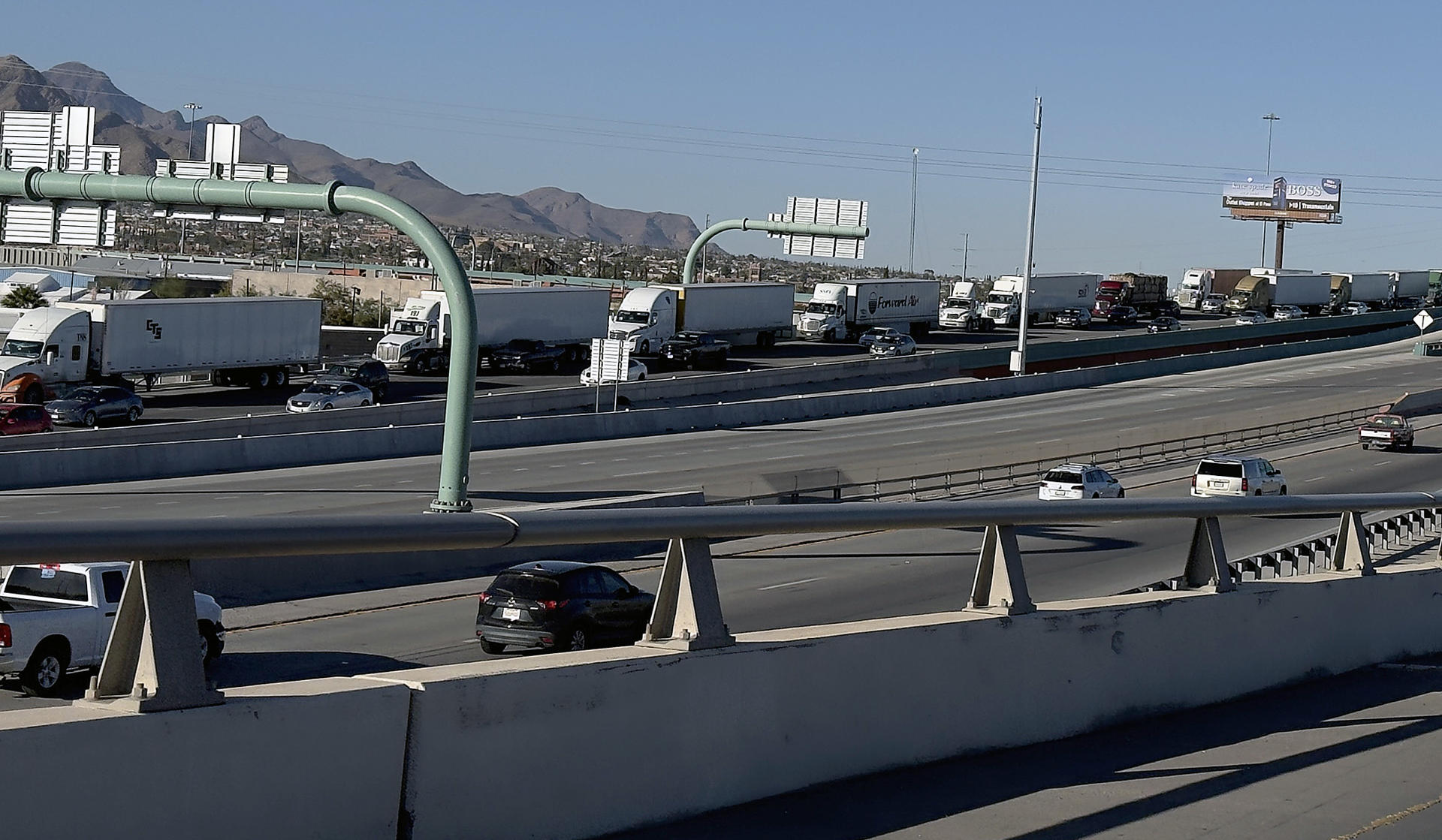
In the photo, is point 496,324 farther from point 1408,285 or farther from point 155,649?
point 1408,285

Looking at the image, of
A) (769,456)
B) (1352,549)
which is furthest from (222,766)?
(769,456)

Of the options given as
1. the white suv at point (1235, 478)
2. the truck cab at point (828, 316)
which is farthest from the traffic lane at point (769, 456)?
the truck cab at point (828, 316)

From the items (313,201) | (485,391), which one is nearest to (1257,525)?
(313,201)

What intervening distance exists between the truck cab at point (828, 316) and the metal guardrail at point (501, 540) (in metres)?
78.0

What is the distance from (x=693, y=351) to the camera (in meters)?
72.7

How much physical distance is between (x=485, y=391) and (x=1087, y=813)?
2144 inches

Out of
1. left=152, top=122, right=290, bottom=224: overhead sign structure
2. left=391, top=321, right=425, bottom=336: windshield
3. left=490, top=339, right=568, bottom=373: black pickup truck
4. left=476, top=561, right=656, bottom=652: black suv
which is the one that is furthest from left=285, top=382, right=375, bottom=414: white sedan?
left=476, top=561, right=656, bottom=652: black suv

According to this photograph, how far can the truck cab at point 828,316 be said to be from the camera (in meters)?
86.4

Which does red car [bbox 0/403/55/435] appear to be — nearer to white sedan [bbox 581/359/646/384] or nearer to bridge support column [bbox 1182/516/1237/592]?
white sedan [bbox 581/359/646/384]

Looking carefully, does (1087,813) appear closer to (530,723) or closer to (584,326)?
(530,723)

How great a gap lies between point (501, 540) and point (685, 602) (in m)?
0.98

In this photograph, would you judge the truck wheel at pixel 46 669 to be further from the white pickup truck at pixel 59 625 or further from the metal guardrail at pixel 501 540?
the metal guardrail at pixel 501 540

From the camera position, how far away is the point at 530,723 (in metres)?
5.13

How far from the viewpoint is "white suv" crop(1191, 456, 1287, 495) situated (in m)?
38.7
